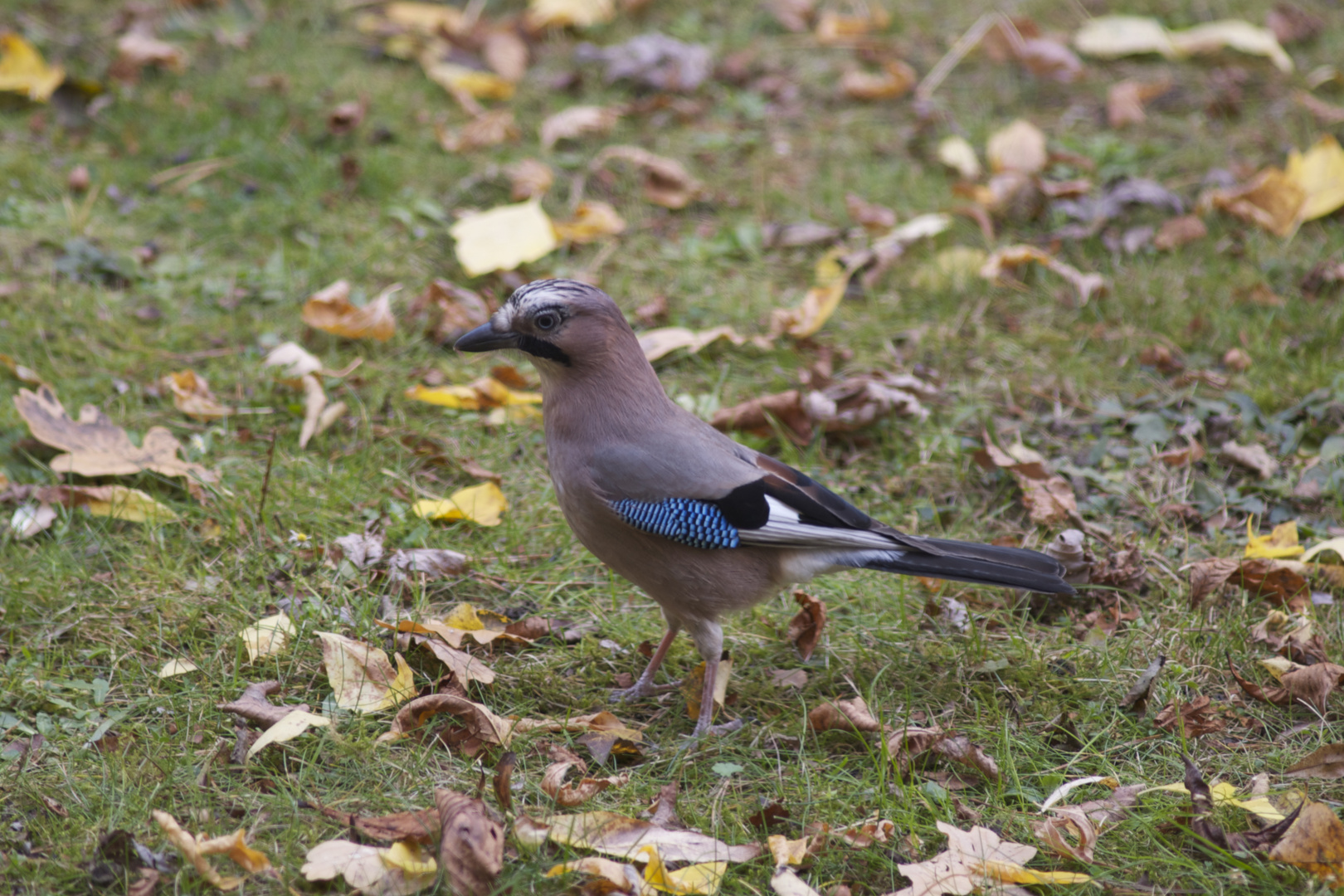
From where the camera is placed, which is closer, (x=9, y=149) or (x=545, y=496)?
(x=545, y=496)

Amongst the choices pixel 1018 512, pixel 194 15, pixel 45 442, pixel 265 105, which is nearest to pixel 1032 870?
pixel 1018 512

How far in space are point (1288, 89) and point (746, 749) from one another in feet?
17.1

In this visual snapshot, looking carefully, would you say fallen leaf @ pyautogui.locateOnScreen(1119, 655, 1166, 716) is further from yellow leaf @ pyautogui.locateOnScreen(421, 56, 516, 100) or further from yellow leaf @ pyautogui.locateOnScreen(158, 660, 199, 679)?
yellow leaf @ pyautogui.locateOnScreen(421, 56, 516, 100)

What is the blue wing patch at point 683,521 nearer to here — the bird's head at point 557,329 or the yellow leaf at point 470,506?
the bird's head at point 557,329

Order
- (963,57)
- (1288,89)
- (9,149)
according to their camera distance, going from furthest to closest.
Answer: (963,57) → (1288,89) → (9,149)

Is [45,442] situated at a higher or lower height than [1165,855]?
lower

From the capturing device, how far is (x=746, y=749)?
315 cm

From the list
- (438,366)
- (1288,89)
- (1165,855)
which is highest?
(1288,89)

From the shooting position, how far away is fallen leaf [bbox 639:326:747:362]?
4.76m

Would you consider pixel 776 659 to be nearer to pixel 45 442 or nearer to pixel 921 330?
pixel 921 330

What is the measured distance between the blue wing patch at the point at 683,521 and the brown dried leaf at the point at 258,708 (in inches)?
38.0

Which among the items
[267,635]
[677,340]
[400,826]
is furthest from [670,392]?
[400,826]

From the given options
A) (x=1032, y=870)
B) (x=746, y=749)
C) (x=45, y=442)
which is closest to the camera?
(x=1032, y=870)

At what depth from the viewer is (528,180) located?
5.70 m
